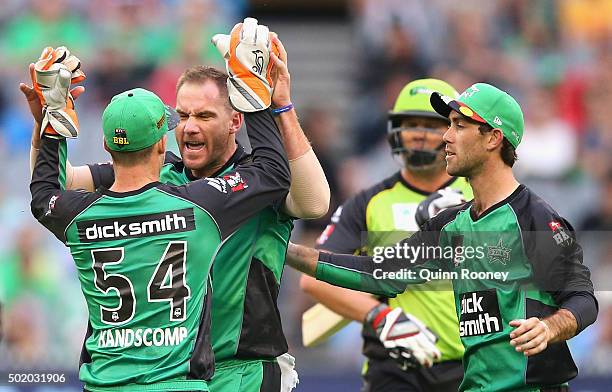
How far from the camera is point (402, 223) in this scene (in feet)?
23.7

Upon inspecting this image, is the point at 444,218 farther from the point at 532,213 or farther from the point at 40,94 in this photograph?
the point at 40,94

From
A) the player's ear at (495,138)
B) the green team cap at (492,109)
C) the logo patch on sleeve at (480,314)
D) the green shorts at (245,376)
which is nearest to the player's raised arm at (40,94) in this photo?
the green shorts at (245,376)

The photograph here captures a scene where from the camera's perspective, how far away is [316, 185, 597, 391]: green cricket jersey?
5262mm

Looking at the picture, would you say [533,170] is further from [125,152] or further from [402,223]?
[125,152]

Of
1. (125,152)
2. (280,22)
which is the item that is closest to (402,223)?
(125,152)

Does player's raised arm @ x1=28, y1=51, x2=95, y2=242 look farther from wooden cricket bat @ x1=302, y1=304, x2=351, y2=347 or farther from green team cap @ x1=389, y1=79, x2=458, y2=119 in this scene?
wooden cricket bat @ x1=302, y1=304, x2=351, y2=347

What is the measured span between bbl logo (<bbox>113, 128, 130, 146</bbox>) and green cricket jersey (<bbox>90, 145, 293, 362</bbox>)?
0.71 m

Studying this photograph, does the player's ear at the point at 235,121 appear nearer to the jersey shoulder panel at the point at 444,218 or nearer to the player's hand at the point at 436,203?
the jersey shoulder panel at the point at 444,218

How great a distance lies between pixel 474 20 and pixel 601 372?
19.6ft

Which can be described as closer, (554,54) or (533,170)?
(533,170)

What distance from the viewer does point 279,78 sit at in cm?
519

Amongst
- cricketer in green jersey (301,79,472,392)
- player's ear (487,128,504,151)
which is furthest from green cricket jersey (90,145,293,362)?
cricketer in green jersey (301,79,472,392)

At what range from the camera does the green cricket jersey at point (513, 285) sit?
5.26m

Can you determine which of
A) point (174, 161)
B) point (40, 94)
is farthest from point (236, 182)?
point (40, 94)
